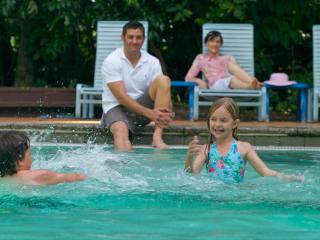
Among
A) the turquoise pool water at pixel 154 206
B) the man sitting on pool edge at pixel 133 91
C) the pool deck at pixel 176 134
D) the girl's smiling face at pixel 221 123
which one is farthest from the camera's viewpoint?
the pool deck at pixel 176 134

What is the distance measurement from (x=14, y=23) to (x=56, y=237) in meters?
7.76

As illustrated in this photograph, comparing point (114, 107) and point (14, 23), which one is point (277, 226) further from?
point (14, 23)

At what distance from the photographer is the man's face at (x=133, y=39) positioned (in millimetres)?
9220

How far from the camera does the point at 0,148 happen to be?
5406 millimetres

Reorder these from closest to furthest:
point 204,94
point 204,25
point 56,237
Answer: point 56,237 < point 204,94 < point 204,25

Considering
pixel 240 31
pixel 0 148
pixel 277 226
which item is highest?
pixel 240 31

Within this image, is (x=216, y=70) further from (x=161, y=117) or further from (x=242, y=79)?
(x=161, y=117)

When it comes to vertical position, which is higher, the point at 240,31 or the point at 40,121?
the point at 240,31

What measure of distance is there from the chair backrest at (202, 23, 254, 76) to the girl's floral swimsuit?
5.30 meters

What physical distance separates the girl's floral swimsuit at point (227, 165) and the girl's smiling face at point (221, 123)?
14cm

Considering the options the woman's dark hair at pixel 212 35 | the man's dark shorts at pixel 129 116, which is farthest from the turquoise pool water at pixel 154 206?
the woman's dark hair at pixel 212 35

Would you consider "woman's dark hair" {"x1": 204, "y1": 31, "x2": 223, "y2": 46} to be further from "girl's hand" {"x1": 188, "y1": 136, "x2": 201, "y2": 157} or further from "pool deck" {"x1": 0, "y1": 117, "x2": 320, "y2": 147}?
"girl's hand" {"x1": 188, "y1": 136, "x2": 201, "y2": 157}

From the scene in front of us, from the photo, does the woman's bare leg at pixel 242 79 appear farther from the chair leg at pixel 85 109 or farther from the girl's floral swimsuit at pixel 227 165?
the girl's floral swimsuit at pixel 227 165

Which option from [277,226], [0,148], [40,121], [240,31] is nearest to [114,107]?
[40,121]
